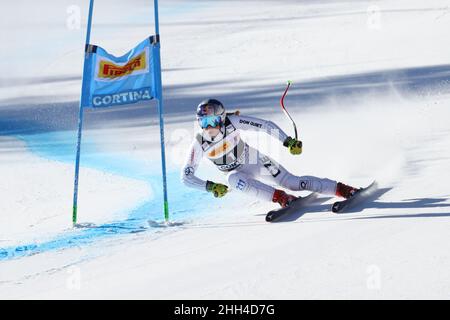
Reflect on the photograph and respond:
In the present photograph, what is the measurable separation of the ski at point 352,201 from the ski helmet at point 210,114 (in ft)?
4.67

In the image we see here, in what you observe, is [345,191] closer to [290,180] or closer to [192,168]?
[290,180]

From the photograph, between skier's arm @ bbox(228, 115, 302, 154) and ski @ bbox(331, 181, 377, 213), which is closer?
ski @ bbox(331, 181, 377, 213)

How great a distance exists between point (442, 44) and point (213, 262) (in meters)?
12.7

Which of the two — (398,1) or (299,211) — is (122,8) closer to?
(398,1)

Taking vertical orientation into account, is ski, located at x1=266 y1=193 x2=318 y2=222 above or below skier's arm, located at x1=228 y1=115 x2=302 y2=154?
below

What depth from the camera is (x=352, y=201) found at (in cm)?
817

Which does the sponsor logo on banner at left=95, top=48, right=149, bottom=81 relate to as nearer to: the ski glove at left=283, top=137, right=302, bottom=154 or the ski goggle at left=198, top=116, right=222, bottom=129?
the ski goggle at left=198, top=116, right=222, bottom=129

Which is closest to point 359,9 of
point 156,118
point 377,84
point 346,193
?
point 377,84

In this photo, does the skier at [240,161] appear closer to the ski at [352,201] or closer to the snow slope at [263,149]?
the ski at [352,201]

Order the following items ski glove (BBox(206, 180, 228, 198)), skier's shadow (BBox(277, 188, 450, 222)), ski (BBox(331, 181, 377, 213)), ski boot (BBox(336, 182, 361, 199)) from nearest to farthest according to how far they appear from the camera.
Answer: skier's shadow (BBox(277, 188, 450, 222)) < ski (BBox(331, 181, 377, 213)) < ski glove (BBox(206, 180, 228, 198)) < ski boot (BBox(336, 182, 361, 199))

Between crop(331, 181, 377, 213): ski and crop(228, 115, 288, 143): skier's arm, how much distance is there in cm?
87

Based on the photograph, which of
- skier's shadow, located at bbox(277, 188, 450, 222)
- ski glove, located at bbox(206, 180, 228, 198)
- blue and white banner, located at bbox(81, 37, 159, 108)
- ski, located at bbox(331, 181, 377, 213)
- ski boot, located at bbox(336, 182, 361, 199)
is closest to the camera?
skier's shadow, located at bbox(277, 188, 450, 222)

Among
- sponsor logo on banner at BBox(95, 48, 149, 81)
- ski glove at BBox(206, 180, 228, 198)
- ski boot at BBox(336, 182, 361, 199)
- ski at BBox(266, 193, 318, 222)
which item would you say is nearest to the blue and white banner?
sponsor logo on banner at BBox(95, 48, 149, 81)

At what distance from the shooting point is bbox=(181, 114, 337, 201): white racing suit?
8.37 metres
